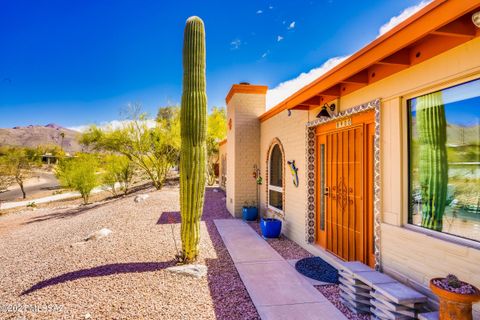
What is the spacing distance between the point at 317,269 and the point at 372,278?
1.65 metres

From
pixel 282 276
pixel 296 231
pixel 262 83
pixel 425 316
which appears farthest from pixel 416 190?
pixel 262 83

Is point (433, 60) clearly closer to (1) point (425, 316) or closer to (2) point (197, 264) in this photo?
(1) point (425, 316)

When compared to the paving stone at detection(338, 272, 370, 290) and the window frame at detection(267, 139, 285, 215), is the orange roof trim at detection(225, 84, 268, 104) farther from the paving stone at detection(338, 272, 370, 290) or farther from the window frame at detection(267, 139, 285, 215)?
the paving stone at detection(338, 272, 370, 290)

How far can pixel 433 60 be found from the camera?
292cm

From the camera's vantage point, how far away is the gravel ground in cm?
343

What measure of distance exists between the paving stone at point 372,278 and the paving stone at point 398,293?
92mm

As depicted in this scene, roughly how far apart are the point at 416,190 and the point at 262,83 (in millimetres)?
7255

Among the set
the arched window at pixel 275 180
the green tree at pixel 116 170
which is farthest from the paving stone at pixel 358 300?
the green tree at pixel 116 170

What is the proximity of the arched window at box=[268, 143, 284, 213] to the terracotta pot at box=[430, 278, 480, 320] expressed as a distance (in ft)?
17.0

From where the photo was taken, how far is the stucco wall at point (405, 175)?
2.56m

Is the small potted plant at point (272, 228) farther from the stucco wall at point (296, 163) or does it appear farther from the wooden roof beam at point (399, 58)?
the wooden roof beam at point (399, 58)

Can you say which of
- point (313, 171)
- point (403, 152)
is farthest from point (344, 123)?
point (403, 152)

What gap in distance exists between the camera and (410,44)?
9.43 ft

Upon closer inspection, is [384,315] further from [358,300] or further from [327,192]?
[327,192]
